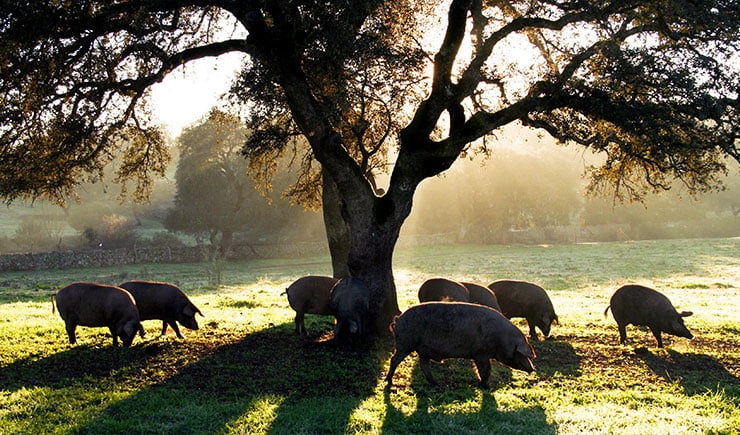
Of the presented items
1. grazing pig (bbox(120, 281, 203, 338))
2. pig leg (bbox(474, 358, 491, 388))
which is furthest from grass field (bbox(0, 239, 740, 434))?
grazing pig (bbox(120, 281, 203, 338))

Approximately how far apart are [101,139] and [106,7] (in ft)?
11.3

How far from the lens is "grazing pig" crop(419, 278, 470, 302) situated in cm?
1262

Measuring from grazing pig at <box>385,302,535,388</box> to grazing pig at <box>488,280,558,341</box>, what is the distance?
4183mm

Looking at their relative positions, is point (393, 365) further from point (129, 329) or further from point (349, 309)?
point (129, 329)

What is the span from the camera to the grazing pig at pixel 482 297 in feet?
42.7

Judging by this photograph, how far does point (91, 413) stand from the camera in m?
7.51

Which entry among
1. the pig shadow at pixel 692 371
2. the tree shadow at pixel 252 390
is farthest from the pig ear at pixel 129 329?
the pig shadow at pixel 692 371

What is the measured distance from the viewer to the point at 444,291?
42.0ft

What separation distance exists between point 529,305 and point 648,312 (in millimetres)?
2472

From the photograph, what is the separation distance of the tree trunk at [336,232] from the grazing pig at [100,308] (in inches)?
224

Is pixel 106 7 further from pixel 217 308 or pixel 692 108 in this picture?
pixel 692 108

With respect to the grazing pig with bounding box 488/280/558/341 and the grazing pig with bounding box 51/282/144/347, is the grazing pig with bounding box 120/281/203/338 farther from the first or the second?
the grazing pig with bounding box 488/280/558/341

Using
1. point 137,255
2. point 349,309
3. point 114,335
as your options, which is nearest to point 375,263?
point 349,309

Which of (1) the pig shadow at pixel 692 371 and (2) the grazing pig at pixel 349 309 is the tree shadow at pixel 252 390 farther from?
(1) the pig shadow at pixel 692 371
